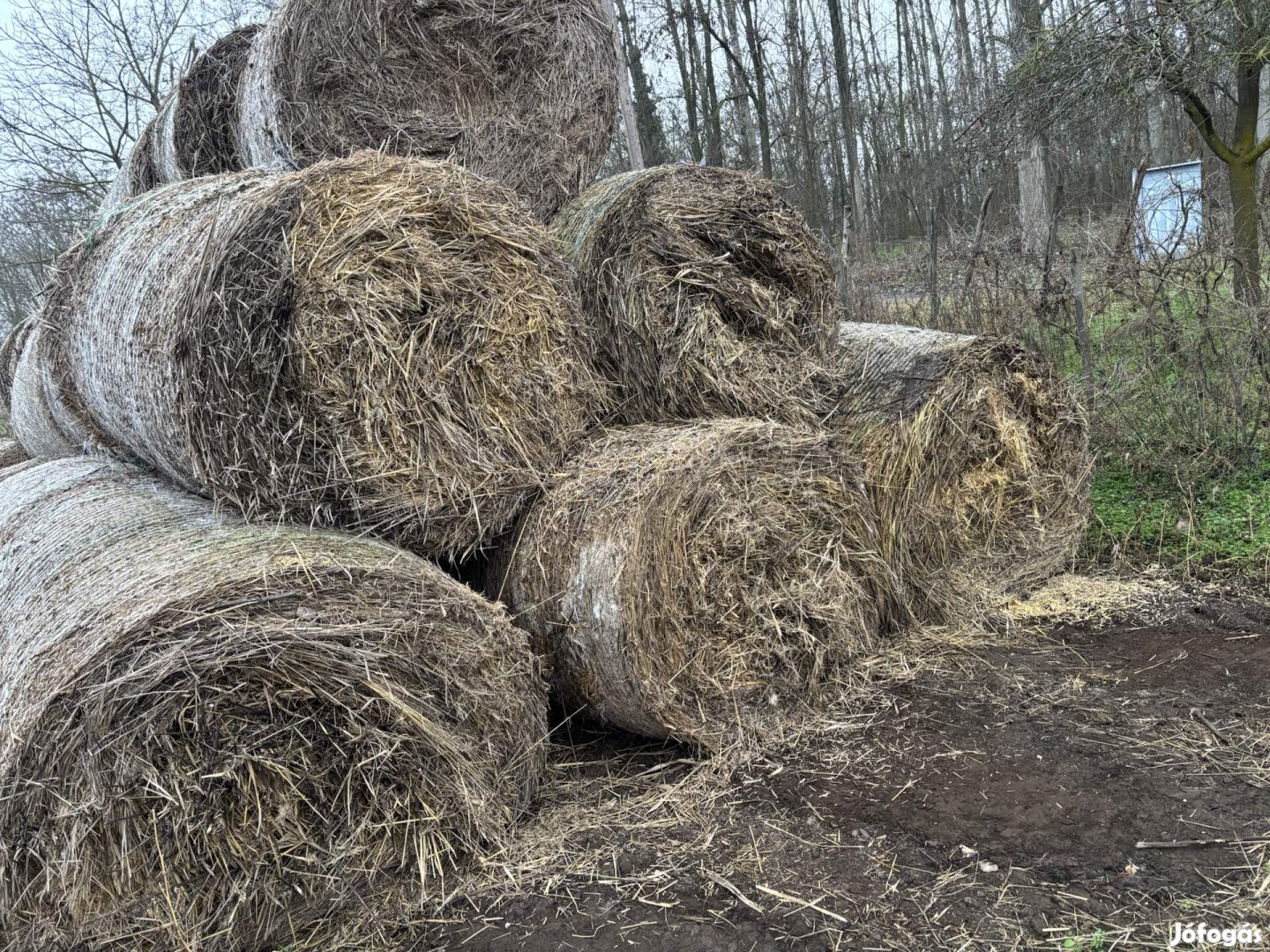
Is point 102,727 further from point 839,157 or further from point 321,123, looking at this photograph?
point 839,157

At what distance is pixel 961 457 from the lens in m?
4.49

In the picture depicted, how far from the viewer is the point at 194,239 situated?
3.00 m

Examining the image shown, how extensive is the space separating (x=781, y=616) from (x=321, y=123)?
2.77m

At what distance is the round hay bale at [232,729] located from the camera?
2320mm

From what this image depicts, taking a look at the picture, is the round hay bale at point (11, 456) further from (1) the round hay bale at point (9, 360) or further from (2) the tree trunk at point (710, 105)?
(2) the tree trunk at point (710, 105)

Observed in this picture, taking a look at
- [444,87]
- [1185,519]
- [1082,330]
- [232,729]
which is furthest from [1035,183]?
[232,729]

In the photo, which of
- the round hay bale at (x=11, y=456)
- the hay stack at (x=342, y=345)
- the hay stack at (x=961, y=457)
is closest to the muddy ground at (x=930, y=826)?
the hay stack at (x=961, y=457)

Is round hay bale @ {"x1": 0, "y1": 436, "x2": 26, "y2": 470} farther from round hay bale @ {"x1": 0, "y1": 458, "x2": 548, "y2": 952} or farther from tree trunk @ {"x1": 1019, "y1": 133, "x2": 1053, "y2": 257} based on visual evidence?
tree trunk @ {"x1": 1019, "y1": 133, "x2": 1053, "y2": 257}

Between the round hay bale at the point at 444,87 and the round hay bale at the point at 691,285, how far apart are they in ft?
1.22

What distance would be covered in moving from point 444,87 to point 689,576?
8.20ft

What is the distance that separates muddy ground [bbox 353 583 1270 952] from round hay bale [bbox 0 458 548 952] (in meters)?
0.32

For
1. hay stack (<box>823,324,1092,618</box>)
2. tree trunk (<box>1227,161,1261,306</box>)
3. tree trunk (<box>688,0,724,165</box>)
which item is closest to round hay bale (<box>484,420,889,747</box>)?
hay stack (<box>823,324,1092,618</box>)

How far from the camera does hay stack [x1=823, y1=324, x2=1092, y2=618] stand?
4.33 m

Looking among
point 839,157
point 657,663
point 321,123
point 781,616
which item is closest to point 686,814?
point 657,663
